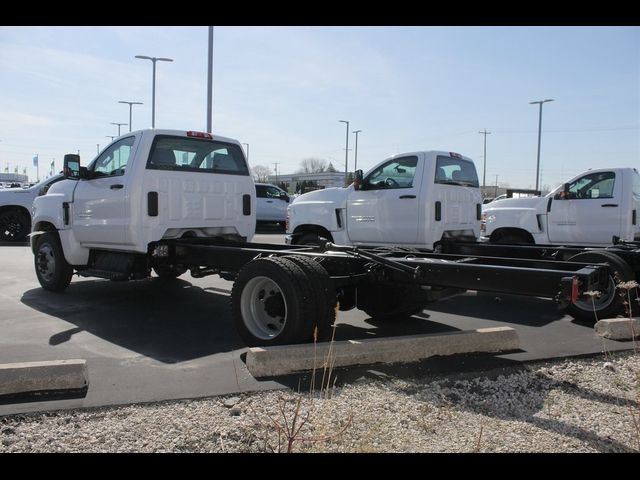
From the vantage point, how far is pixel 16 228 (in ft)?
51.7

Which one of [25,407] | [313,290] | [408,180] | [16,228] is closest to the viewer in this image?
[25,407]

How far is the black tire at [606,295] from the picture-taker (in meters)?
6.05

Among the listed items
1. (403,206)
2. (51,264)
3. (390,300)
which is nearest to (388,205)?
(403,206)

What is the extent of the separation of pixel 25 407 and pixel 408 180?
6.14 m

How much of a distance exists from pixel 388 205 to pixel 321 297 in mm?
3990

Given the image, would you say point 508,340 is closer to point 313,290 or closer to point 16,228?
point 313,290

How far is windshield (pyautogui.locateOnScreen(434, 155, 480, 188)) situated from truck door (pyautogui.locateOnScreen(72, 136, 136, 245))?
4489 mm

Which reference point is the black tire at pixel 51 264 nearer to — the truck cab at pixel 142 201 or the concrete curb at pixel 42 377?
the truck cab at pixel 142 201

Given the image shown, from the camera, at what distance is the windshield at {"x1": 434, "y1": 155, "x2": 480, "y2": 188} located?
8.43 metres

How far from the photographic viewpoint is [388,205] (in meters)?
8.45

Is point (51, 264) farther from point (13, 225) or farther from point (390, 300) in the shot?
point (13, 225)

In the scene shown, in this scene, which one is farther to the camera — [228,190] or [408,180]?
[408,180]
